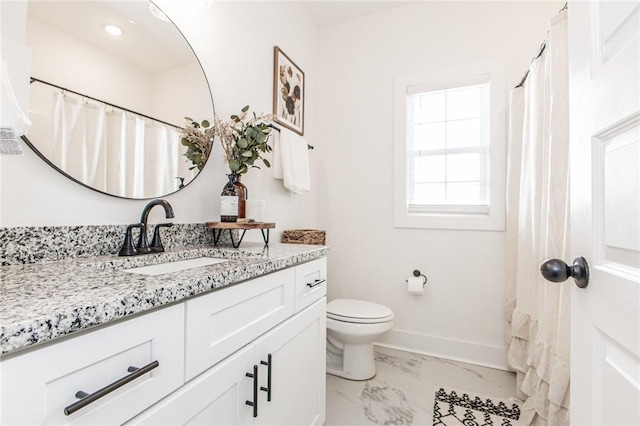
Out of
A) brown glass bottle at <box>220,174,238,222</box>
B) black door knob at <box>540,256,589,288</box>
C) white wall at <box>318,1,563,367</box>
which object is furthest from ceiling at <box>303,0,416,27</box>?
black door knob at <box>540,256,589,288</box>

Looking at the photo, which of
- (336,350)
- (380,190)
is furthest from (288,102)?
(336,350)

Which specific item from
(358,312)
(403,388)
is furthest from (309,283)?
(403,388)

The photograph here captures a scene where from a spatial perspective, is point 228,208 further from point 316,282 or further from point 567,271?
point 567,271

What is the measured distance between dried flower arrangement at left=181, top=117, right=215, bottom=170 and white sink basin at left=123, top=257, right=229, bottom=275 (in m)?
0.46

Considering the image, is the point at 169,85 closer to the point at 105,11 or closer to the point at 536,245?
the point at 105,11

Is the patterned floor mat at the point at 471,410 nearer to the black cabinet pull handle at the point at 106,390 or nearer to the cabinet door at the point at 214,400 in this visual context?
the cabinet door at the point at 214,400

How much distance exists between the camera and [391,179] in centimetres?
246

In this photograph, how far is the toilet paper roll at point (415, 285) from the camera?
2.23 meters

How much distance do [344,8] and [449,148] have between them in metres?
1.46

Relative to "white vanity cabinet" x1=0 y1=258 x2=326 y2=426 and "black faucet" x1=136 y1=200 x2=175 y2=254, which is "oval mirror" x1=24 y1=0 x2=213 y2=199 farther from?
"white vanity cabinet" x1=0 y1=258 x2=326 y2=426

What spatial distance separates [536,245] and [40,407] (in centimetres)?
187

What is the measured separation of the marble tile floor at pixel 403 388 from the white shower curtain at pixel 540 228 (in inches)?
10.1

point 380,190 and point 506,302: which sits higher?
point 380,190

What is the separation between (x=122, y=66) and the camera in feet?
3.63
